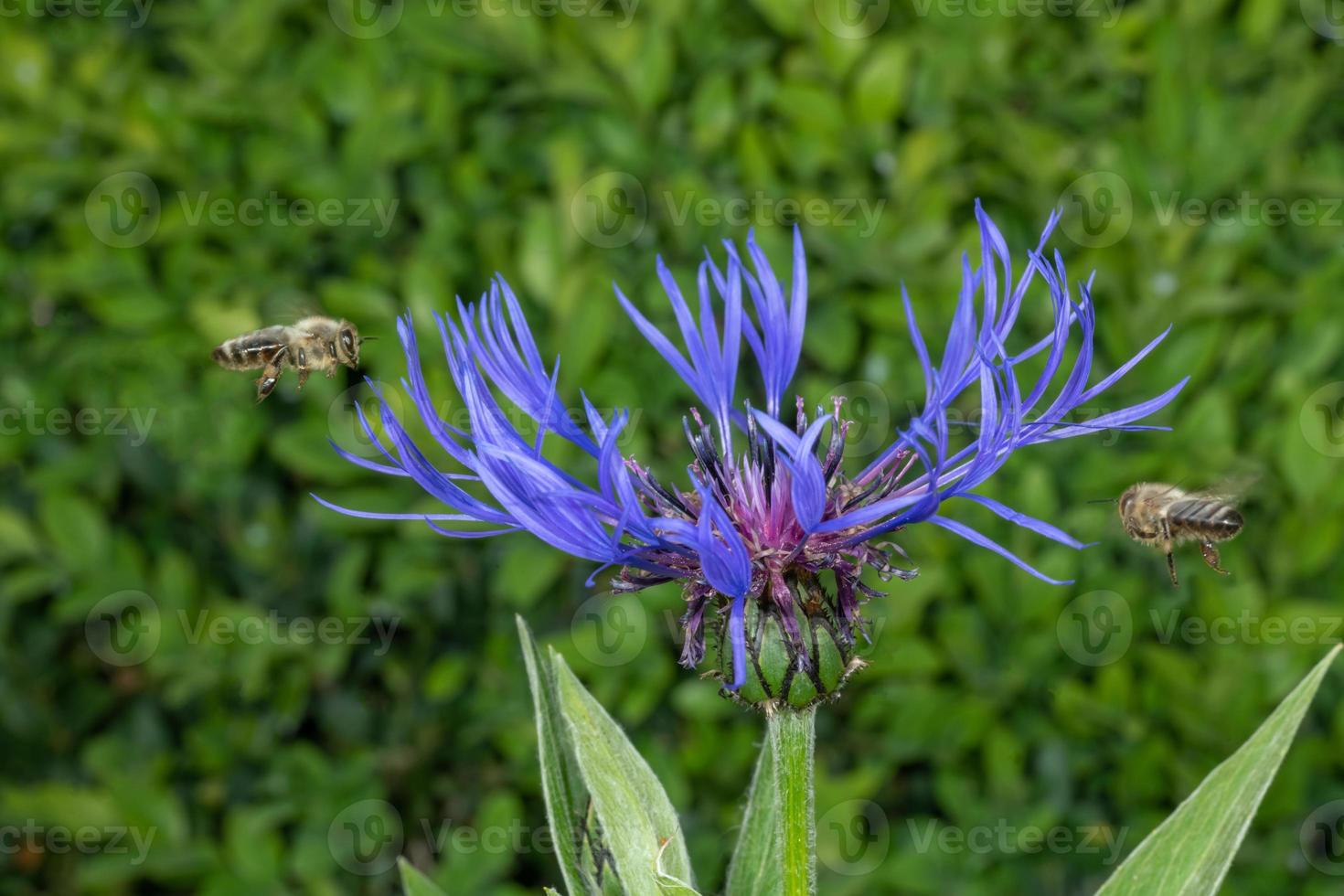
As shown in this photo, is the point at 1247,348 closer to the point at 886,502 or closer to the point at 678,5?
the point at 678,5

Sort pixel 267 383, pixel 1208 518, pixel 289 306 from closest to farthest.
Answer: pixel 1208 518, pixel 267 383, pixel 289 306

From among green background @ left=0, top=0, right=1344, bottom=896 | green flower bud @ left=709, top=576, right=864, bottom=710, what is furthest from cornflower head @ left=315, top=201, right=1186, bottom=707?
green background @ left=0, top=0, right=1344, bottom=896

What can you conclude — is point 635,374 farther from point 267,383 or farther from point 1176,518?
point 1176,518

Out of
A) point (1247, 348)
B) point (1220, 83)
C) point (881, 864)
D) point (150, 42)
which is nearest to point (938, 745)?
point (881, 864)

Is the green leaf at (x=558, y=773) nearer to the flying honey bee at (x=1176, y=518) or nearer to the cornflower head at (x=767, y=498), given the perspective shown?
the cornflower head at (x=767, y=498)

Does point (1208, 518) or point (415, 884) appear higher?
point (1208, 518)

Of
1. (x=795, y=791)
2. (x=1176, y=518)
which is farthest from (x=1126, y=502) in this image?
(x=795, y=791)

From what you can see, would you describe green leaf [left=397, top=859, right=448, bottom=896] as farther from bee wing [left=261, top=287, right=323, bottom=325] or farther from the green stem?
bee wing [left=261, top=287, right=323, bottom=325]

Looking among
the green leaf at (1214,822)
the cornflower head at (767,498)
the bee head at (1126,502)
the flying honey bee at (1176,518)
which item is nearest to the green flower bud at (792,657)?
the cornflower head at (767,498)
